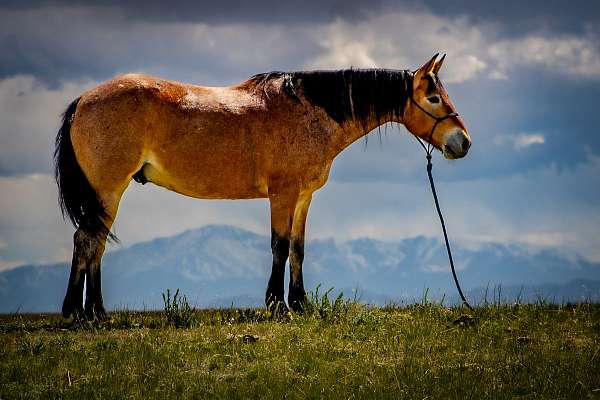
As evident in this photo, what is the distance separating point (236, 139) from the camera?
13.1 meters

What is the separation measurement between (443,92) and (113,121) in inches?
204

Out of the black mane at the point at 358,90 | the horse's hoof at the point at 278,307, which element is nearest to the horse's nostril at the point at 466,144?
the black mane at the point at 358,90

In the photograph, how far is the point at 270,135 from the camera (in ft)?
42.9

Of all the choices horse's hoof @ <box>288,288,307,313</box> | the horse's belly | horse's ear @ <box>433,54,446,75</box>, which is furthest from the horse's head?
horse's hoof @ <box>288,288,307,313</box>

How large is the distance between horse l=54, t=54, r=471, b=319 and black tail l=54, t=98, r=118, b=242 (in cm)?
2

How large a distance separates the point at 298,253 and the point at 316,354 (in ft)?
11.0

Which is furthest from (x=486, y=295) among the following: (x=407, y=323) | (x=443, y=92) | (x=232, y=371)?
(x=232, y=371)

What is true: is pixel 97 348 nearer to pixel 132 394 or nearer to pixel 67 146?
pixel 132 394

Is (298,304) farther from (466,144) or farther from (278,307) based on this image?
(466,144)

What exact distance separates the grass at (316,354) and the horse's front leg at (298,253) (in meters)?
0.46

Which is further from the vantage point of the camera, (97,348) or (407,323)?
(407,323)

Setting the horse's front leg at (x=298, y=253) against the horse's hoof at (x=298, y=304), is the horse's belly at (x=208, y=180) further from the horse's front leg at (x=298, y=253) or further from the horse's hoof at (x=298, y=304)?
the horse's hoof at (x=298, y=304)

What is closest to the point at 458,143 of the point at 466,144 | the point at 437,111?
the point at 466,144

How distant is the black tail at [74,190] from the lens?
12.4m
